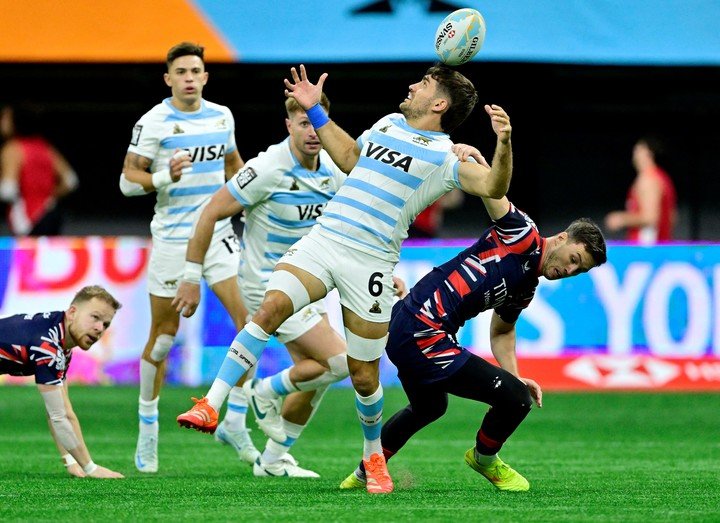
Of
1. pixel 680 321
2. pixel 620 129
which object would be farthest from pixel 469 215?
pixel 680 321

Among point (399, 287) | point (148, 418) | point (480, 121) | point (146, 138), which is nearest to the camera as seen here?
point (399, 287)

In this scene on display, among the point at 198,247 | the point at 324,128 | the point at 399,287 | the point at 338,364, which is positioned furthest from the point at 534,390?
the point at 198,247

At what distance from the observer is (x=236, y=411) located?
8.72 metres

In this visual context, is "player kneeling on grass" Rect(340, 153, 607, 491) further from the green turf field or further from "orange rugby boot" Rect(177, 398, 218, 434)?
"orange rugby boot" Rect(177, 398, 218, 434)

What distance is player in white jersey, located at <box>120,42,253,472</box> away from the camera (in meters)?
8.80

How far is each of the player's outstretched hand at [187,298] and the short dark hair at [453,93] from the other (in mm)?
1651

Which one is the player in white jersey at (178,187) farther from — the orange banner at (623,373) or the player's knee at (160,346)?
the orange banner at (623,373)

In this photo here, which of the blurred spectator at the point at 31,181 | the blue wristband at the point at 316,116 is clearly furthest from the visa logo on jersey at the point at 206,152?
the blurred spectator at the point at 31,181

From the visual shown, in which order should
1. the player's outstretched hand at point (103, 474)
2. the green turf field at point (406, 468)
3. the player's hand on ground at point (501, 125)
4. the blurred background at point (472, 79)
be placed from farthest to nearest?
the blurred background at point (472, 79) → the player's outstretched hand at point (103, 474) → the player's hand on ground at point (501, 125) → the green turf field at point (406, 468)

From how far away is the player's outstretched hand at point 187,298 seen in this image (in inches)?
302

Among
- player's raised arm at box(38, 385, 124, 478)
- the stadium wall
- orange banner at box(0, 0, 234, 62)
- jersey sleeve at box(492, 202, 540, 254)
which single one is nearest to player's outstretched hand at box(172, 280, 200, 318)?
player's raised arm at box(38, 385, 124, 478)

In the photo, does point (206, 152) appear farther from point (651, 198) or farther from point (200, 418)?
point (651, 198)

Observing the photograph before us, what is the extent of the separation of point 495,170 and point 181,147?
2.88 m

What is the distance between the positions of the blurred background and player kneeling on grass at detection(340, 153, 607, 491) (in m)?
5.90
